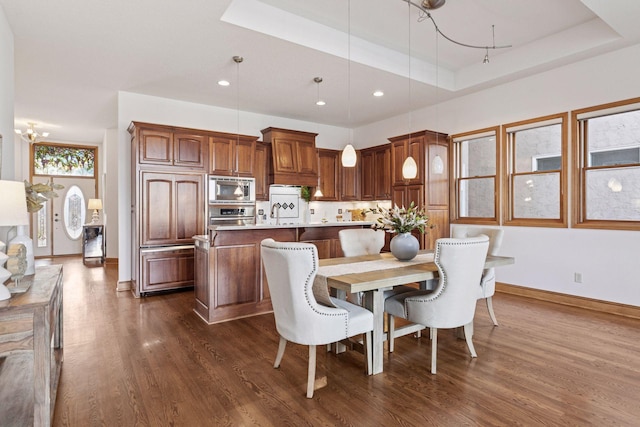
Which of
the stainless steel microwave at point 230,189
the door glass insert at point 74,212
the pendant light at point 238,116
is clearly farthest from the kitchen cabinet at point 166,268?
the door glass insert at point 74,212

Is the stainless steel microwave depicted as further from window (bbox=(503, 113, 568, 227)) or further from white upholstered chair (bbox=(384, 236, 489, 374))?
window (bbox=(503, 113, 568, 227))

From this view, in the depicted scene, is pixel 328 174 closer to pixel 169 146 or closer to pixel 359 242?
pixel 169 146

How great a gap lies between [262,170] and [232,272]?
2.82 meters

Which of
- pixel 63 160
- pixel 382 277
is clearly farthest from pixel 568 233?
pixel 63 160

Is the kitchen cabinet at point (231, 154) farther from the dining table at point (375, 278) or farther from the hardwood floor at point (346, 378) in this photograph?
the dining table at point (375, 278)

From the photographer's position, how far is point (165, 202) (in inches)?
200

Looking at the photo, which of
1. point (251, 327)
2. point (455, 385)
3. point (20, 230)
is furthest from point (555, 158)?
point (20, 230)

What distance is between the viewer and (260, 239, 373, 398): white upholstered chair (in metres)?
2.18

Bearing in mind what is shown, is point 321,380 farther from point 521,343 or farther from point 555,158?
point 555,158

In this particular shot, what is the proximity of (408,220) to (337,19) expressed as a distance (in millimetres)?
2332

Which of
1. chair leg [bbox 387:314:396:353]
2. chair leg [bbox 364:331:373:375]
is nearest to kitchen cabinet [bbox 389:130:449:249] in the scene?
chair leg [bbox 387:314:396:353]

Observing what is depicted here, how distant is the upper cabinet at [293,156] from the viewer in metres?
6.22

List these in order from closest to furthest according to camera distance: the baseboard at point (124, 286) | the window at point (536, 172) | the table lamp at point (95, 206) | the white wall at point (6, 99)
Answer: the white wall at point (6, 99) → the window at point (536, 172) → the baseboard at point (124, 286) → the table lamp at point (95, 206)

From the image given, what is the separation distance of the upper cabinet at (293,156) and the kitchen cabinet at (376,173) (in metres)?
1.11
